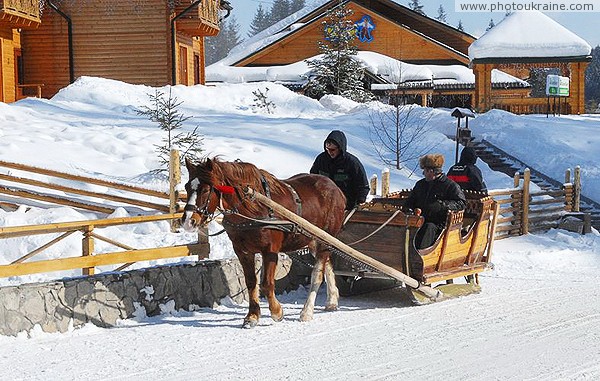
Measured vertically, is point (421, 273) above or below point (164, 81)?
below

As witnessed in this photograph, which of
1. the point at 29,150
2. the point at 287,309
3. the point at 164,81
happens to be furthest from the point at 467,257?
the point at 164,81

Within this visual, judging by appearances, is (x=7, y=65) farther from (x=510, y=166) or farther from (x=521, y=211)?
(x=521, y=211)

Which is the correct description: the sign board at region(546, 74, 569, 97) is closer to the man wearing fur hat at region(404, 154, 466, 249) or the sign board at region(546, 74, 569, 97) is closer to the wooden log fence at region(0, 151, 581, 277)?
the wooden log fence at region(0, 151, 581, 277)

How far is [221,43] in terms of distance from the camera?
14212cm

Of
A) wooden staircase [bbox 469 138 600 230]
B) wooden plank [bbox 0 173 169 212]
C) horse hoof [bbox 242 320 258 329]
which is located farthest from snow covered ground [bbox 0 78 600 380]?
wooden staircase [bbox 469 138 600 230]

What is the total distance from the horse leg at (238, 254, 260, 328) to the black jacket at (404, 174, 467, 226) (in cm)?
250

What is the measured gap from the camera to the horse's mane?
26.9ft

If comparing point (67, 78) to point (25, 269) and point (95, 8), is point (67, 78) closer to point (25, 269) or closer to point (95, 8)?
point (95, 8)

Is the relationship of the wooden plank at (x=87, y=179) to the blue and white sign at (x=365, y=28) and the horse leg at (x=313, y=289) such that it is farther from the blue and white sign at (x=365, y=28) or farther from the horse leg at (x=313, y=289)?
the blue and white sign at (x=365, y=28)

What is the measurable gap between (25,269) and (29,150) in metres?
11.6

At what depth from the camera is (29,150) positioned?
1939 cm

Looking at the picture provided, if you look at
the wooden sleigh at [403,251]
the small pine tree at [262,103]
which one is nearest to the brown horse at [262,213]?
the wooden sleigh at [403,251]

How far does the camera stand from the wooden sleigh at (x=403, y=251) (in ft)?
31.3

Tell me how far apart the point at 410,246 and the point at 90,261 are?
350 cm
